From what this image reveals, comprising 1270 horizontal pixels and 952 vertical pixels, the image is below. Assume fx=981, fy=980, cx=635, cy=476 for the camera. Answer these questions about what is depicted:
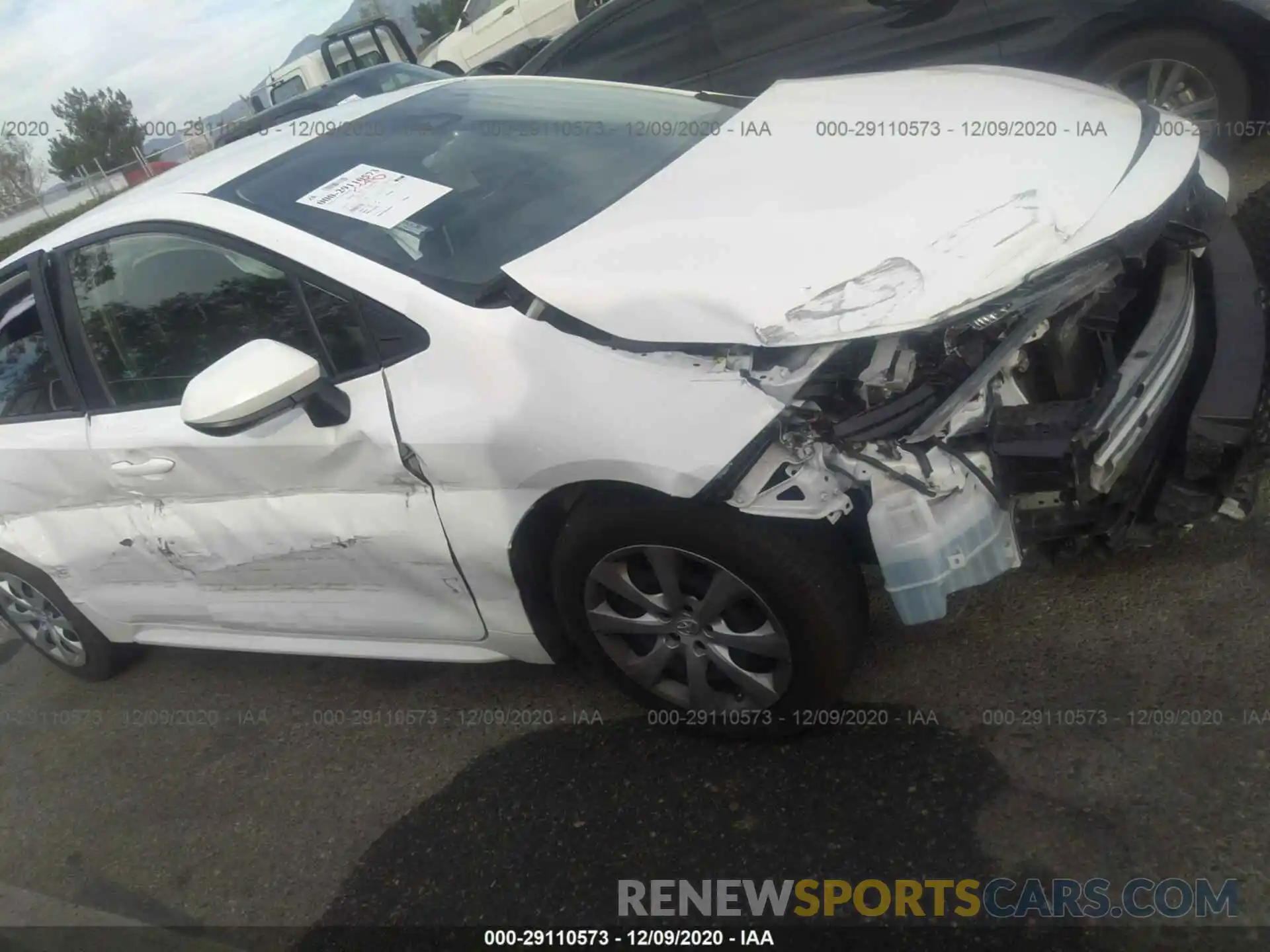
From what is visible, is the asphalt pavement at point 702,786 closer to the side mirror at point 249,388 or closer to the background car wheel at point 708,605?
the background car wheel at point 708,605

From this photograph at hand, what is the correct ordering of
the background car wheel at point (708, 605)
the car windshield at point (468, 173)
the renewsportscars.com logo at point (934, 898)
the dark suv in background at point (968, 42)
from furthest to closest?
the dark suv in background at point (968, 42) → the car windshield at point (468, 173) → the background car wheel at point (708, 605) → the renewsportscars.com logo at point (934, 898)

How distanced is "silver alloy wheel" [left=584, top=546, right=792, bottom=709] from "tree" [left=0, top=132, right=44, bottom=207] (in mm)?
43856

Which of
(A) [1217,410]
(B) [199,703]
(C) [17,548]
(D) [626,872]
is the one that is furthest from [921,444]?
(C) [17,548]

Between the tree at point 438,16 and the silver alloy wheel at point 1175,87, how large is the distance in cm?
3212

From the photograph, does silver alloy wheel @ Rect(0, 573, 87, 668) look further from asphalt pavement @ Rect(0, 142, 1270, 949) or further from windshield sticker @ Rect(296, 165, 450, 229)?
windshield sticker @ Rect(296, 165, 450, 229)

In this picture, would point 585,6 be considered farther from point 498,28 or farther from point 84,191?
point 84,191

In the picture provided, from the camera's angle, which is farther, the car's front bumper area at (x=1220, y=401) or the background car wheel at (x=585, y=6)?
the background car wheel at (x=585, y=6)

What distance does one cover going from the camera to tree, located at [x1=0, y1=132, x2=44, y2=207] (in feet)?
127

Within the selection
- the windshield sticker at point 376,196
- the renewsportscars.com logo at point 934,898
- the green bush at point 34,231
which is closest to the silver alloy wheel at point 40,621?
the windshield sticker at point 376,196

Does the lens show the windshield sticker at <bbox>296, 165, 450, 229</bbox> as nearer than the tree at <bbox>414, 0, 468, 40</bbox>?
Yes

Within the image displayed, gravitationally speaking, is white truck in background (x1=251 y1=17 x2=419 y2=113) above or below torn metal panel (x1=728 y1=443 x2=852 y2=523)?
above

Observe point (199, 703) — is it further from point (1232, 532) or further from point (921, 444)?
point (1232, 532)

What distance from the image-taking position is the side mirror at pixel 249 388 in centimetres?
226

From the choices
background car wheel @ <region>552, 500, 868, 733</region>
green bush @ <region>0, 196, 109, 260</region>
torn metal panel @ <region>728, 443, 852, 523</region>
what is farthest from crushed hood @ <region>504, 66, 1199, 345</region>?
green bush @ <region>0, 196, 109, 260</region>
